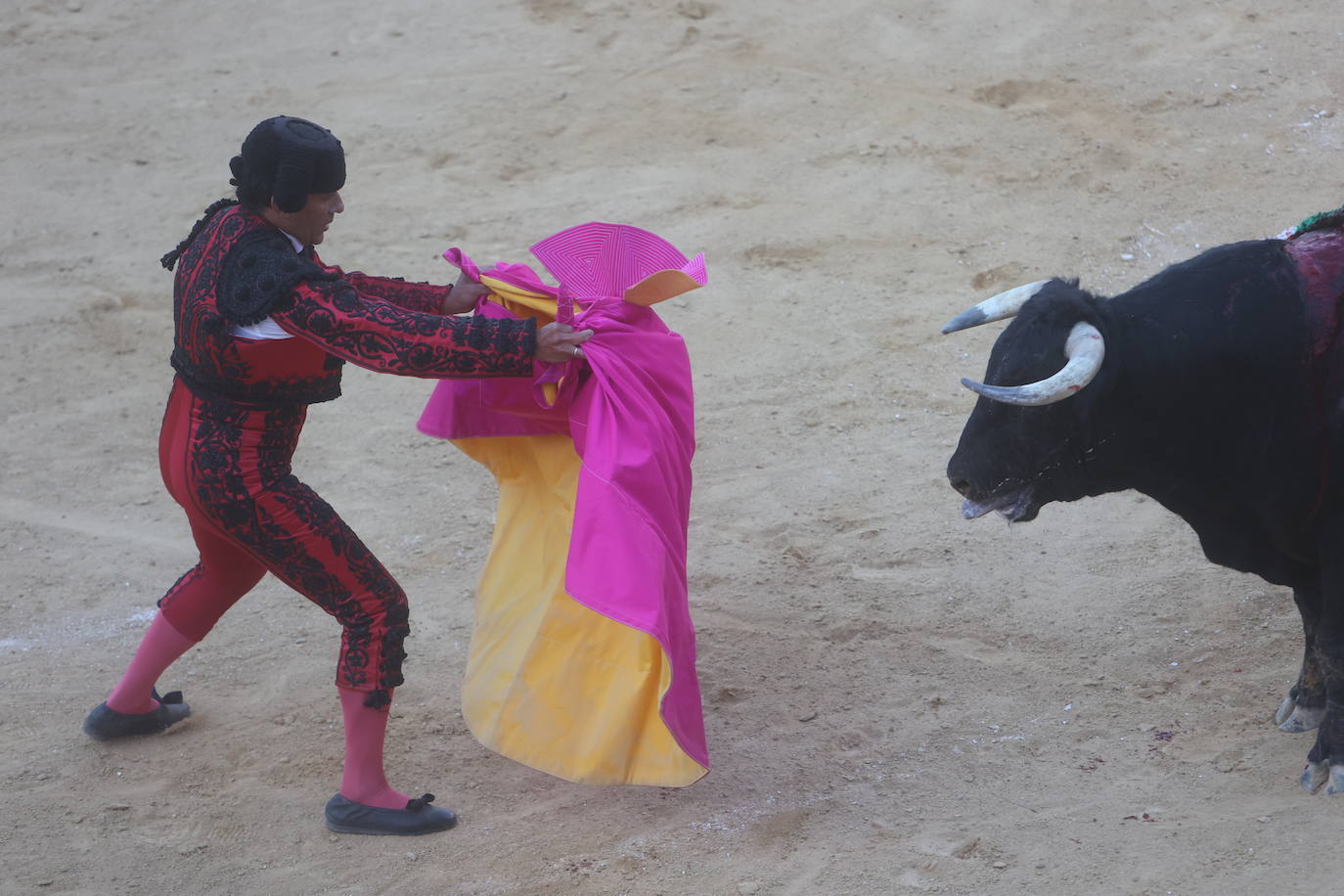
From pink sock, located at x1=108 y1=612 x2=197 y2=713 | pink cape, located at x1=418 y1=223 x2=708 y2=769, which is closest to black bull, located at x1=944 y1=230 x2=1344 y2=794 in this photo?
pink cape, located at x1=418 y1=223 x2=708 y2=769

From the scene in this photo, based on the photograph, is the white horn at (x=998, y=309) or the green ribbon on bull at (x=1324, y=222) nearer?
the green ribbon on bull at (x=1324, y=222)

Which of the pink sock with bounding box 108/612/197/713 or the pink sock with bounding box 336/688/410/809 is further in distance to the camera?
the pink sock with bounding box 108/612/197/713

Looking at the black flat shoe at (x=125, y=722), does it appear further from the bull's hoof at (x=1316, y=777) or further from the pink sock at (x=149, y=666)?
the bull's hoof at (x=1316, y=777)

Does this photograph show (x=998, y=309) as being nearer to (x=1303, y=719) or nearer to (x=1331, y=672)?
(x=1331, y=672)

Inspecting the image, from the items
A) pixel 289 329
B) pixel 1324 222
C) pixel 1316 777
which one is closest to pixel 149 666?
pixel 289 329

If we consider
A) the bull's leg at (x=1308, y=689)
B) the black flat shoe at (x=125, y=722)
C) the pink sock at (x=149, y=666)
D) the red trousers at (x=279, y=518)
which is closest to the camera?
the red trousers at (x=279, y=518)

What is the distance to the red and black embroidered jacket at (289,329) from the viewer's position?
9.96 feet

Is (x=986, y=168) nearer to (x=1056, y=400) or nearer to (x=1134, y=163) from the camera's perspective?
(x=1134, y=163)

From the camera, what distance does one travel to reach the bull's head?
3.23m

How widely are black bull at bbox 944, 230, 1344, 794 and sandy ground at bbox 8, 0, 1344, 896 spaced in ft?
1.87

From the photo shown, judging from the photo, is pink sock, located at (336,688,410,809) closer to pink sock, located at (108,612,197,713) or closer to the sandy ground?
the sandy ground

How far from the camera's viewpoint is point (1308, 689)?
3.58 m

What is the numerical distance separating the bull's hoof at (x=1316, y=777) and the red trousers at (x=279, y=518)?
2.20m

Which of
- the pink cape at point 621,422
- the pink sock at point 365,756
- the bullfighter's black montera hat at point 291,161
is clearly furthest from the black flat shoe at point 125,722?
the bullfighter's black montera hat at point 291,161
